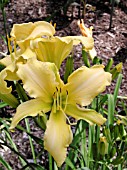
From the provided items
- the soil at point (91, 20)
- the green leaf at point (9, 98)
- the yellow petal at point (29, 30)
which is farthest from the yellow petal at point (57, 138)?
the soil at point (91, 20)

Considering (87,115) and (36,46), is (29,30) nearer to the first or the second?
(36,46)

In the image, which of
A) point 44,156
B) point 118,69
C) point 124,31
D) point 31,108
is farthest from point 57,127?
point 124,31

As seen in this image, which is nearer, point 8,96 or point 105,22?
point 8,96

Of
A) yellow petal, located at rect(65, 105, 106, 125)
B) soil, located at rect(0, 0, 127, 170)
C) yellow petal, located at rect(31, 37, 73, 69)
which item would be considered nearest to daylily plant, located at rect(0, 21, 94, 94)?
yellow petal, located at rect(31, 37, 73, 69)

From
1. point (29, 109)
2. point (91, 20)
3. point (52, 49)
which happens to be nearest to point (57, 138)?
point (29, 109)

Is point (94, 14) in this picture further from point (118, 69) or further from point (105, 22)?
point (118, 69)

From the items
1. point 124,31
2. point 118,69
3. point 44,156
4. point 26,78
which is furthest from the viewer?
point 124,31

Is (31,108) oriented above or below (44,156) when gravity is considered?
above
